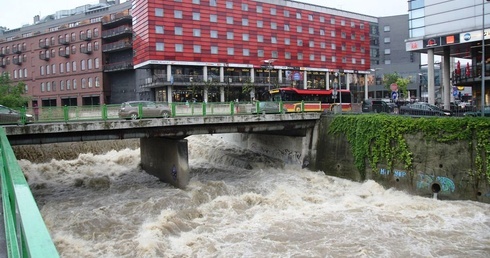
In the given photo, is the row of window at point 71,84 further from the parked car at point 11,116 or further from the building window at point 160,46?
the parked car at point 11,116

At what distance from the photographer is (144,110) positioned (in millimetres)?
23516

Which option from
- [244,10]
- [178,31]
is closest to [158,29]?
[178,31]

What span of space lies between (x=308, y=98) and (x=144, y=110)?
20.9m

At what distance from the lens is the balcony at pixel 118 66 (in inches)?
2657

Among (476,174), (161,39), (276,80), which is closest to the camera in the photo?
(476,174)

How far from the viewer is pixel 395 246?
590 inches

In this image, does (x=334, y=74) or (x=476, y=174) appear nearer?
(x=476, y=174)

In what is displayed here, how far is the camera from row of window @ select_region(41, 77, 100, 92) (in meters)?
72.2

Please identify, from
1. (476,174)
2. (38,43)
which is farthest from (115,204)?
(38,43)

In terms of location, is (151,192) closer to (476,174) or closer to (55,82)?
(476,174)

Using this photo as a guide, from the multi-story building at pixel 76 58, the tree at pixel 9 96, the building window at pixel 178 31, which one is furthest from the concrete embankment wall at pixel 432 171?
the multi-story building at pixel 76 58

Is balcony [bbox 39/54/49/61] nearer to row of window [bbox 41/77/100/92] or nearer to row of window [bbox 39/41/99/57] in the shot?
row of window [bbox 39/41/99/57]

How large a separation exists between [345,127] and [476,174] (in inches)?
367

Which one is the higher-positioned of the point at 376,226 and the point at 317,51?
the point at 317,51
